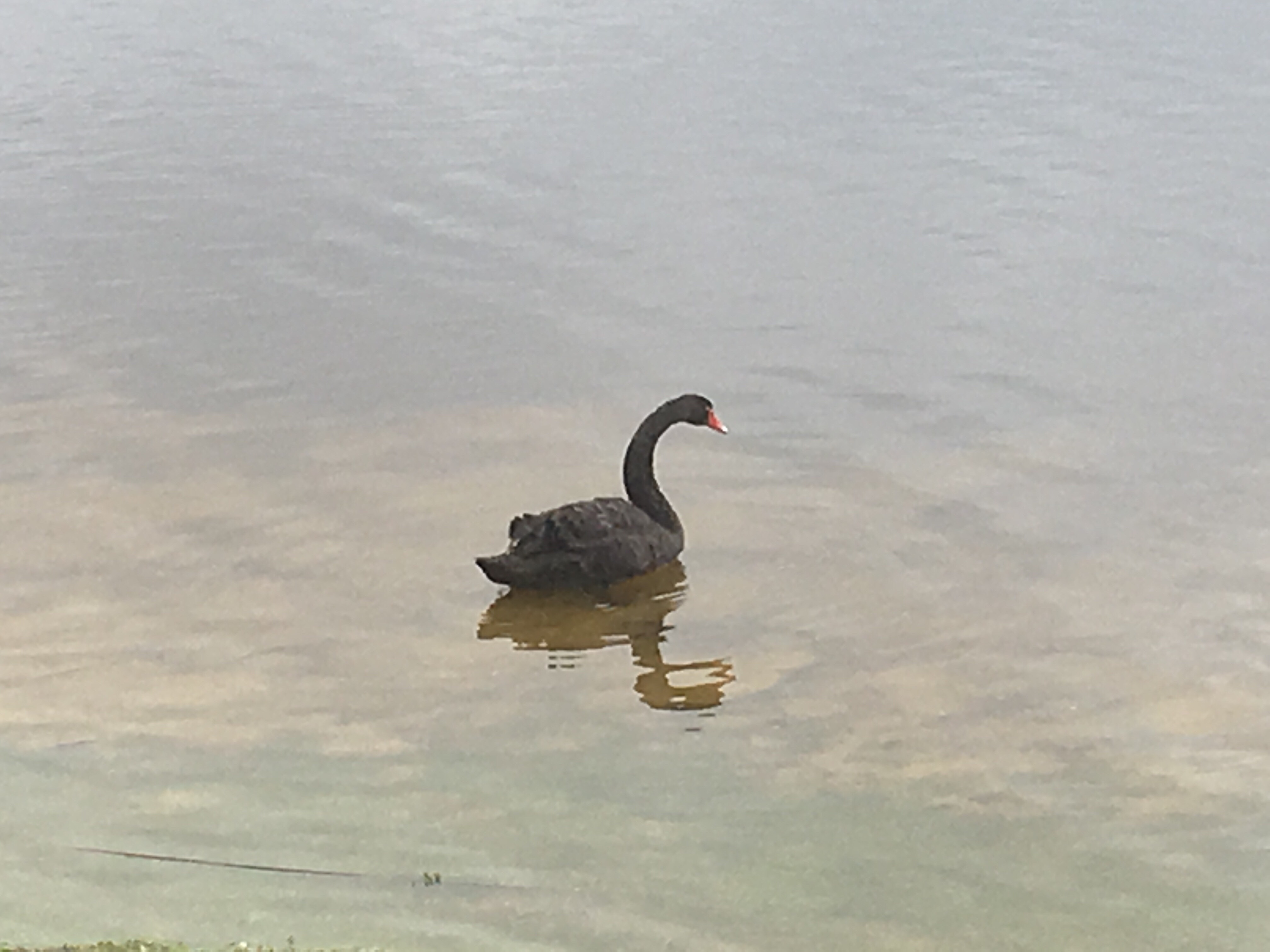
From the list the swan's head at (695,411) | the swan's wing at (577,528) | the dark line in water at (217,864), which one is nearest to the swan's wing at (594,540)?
the swan's wing at (577,528)

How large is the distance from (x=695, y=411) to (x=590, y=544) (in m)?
1.05

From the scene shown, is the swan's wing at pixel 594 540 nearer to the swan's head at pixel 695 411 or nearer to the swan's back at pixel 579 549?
the swan's back at pixel 579 549

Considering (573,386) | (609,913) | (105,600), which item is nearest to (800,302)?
(573,386)

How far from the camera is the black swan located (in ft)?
24.0

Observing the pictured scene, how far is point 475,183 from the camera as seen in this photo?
44.1ft

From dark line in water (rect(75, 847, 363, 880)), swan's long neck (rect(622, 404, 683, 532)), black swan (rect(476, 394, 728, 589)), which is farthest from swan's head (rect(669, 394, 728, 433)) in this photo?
dark line in water (rect(75, 847, 363, 880))

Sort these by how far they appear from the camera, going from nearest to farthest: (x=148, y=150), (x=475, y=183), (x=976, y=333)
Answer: (x=976, y=333) < (x=475, y=183) < (x=148, y=150)

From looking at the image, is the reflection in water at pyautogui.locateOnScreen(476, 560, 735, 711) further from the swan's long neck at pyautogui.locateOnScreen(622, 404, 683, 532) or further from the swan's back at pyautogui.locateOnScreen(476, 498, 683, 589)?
the swan's long neck at pyautogui.locateOnScreen(622, 404, 683, 532)

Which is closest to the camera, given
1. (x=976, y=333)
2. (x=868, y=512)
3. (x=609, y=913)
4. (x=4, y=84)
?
(x=609, y=913)

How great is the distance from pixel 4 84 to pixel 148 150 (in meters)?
3.53

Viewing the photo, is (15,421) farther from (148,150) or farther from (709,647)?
(148,150)

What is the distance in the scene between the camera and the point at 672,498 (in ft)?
27.9

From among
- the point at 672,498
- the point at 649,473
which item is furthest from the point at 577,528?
the point at 672,498

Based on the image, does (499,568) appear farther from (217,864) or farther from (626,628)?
(217,864)
